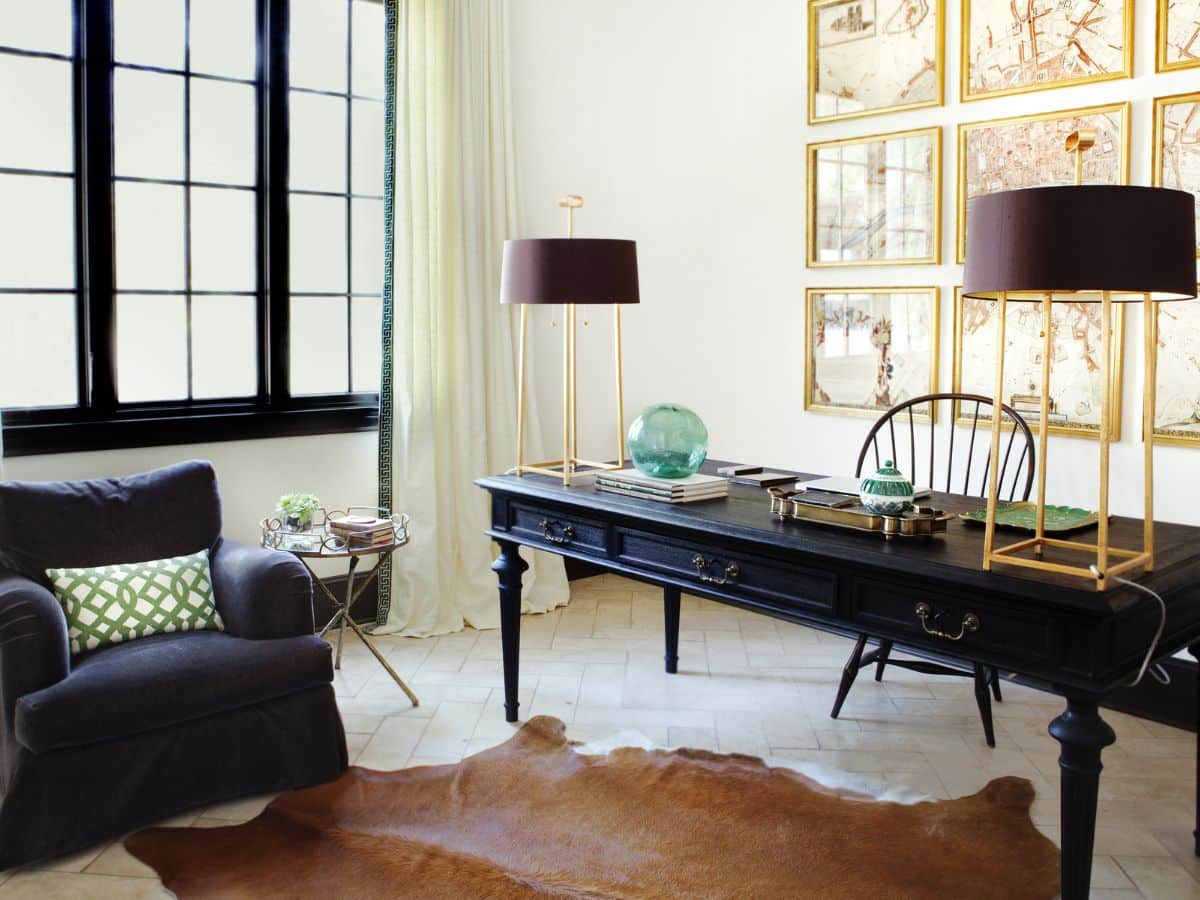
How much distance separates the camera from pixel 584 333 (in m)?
5.06

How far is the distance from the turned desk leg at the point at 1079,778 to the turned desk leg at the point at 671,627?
1831mm

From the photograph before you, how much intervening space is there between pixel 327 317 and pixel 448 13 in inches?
50.7

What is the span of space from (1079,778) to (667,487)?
4.12ft

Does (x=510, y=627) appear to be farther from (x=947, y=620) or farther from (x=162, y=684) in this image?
(x=947, y=620)

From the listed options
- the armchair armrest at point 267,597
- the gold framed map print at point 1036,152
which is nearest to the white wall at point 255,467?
the armchair armrest at point 267,597

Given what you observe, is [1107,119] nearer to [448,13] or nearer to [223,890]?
[448,13]

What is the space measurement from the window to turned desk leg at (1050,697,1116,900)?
3017mm

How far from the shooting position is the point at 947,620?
232 cm

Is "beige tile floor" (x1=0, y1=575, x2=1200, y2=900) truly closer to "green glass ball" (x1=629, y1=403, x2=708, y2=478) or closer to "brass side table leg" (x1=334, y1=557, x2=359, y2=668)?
"brass side table leg" (x1=334, y1=557, x2=359, y2=668)

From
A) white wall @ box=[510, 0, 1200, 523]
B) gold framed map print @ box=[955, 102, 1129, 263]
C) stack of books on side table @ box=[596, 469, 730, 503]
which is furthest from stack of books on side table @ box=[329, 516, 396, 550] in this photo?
gold framed map print @ box=[955, 102, 1129, 263]

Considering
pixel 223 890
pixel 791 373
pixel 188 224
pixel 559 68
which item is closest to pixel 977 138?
pixel 791 373

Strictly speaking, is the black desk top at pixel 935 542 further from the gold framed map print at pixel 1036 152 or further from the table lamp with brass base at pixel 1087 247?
the gold framed map print at pixel 1036 152

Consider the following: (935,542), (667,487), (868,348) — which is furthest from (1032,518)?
(868,348)

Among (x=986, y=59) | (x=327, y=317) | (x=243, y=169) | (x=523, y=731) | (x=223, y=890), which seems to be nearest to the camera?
(x=223, y=890)
